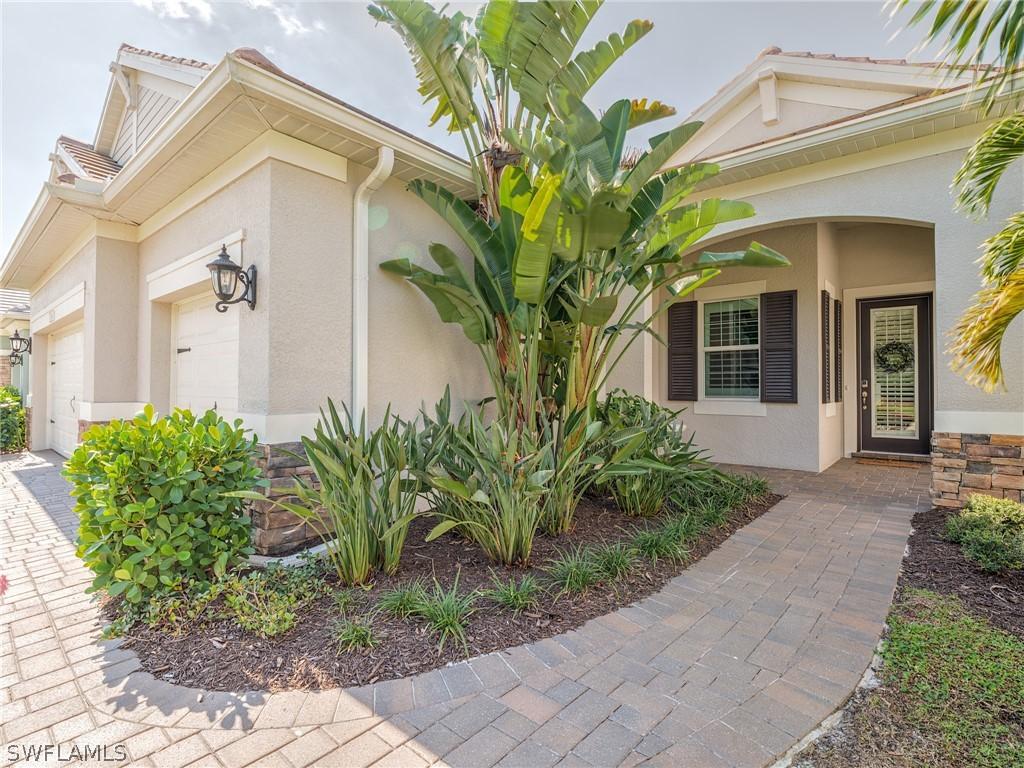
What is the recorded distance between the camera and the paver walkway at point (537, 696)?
1962mm

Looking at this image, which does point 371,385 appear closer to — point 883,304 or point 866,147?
point 866,147

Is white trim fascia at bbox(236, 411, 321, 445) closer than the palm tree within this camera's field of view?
No

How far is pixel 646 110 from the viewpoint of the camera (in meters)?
4.54

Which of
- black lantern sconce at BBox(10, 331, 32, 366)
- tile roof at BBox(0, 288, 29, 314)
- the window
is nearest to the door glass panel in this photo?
the window

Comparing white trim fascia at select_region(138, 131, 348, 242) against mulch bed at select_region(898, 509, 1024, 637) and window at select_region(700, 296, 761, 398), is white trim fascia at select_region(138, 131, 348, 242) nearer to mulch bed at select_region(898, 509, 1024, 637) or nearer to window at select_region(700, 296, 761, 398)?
mulch bed at select_region(898, 509, 1024, 637)

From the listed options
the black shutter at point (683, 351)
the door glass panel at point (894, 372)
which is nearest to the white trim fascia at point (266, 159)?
the black shutter at point (683, 351)

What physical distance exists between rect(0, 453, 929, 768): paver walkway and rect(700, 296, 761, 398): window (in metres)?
4.70

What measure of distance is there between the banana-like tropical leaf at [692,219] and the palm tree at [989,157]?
1435 millimetres

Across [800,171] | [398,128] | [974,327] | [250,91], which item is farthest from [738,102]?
[250,91]

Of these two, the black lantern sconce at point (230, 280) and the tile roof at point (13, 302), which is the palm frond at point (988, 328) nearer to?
the black lantern sconce at point (230, 280)

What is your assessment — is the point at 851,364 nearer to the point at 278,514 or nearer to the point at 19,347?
the point at 278,514

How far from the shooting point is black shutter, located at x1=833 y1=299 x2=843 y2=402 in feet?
26.4

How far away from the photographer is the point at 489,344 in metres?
4.77

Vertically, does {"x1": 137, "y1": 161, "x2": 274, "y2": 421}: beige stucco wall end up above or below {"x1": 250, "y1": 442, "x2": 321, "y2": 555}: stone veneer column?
above
